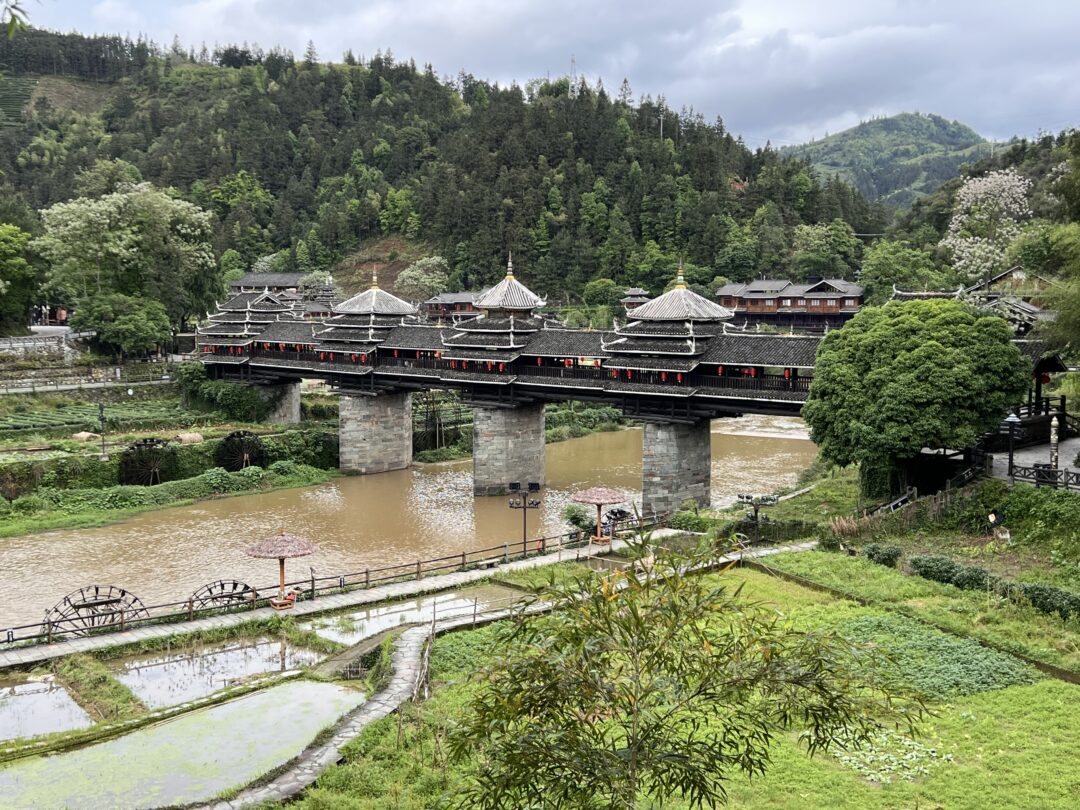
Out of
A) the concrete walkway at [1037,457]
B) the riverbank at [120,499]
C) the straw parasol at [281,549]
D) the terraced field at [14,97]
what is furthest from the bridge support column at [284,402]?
the terraced field at [14,97]

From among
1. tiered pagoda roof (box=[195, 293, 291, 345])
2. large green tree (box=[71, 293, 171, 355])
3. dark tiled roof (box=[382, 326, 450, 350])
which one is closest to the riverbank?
dark tiled roof (box=[382, 326, 450, 350])

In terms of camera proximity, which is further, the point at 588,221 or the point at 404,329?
the point at 588,221

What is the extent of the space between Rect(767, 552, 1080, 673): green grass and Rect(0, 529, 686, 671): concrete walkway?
638 centimetres

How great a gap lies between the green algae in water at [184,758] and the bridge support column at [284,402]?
37868 mm

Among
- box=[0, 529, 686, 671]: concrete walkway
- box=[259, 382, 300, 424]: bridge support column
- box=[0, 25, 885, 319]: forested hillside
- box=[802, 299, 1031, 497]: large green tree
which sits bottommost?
box=[0, 529, 686, 671]: concrete walkway

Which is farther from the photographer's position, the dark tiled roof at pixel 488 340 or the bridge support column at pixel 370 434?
the bridge support column at pixel 370 434

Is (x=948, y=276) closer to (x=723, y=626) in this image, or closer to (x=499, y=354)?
(x=499, y=354)

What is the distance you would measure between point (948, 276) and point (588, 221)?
4159 centimetres

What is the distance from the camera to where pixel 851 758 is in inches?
578

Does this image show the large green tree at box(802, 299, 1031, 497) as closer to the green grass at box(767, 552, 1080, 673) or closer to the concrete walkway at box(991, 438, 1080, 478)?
the concrete walkway at box(991, 438, 1080, 478)

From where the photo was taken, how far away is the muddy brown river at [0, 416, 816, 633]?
3002cm

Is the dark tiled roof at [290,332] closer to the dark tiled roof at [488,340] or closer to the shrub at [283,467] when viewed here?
the shrub at [283,467]

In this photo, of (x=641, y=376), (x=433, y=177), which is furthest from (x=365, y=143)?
(x=641, y=376)

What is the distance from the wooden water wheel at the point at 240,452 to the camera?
44625 mm
